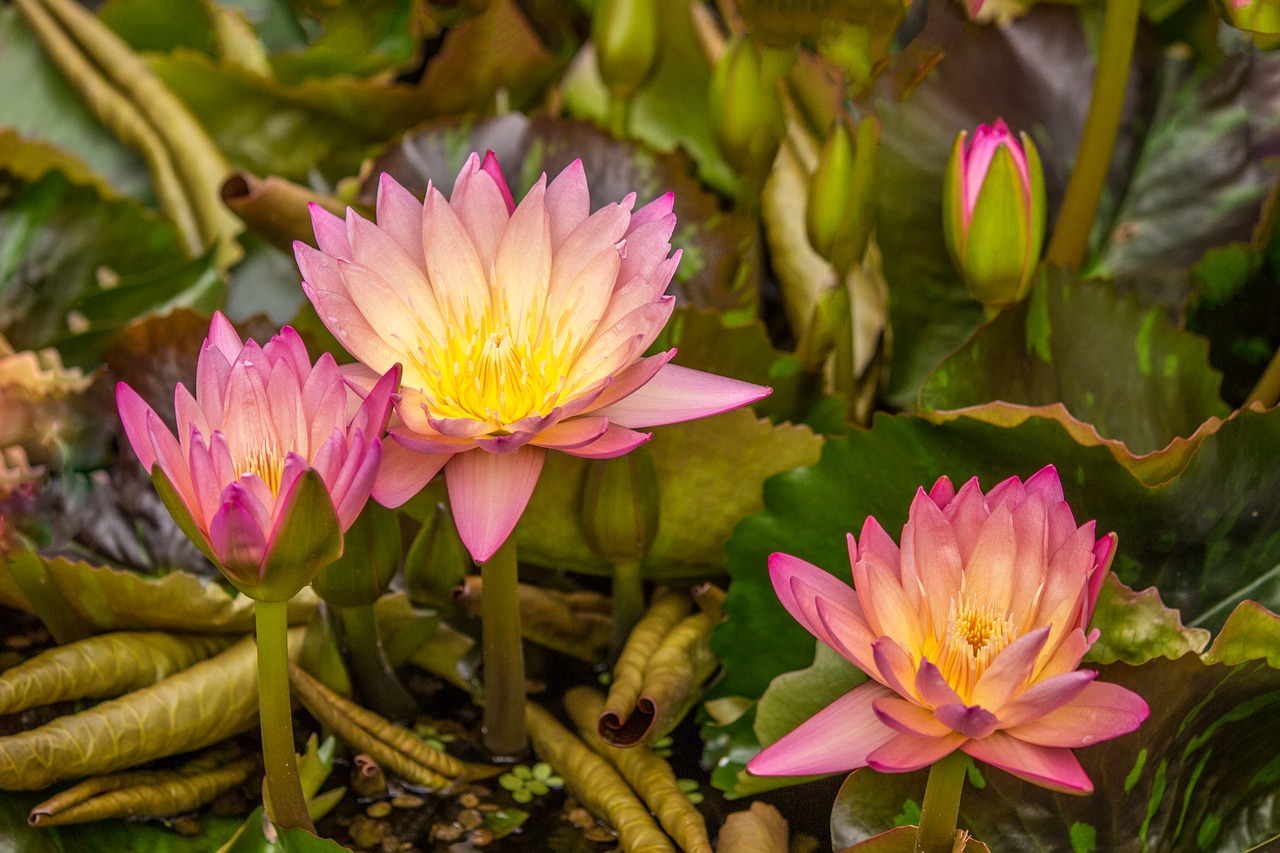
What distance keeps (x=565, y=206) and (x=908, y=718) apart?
223 millimetres

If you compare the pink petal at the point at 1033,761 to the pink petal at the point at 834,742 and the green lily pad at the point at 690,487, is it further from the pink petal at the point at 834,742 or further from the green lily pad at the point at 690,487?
the green lily pad at the point at 690,487

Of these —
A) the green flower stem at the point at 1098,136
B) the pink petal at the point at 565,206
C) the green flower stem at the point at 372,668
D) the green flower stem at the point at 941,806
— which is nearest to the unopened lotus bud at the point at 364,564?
the green flower stem at the point at 372,668

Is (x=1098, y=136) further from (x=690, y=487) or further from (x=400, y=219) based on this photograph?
(x=400, y=219)

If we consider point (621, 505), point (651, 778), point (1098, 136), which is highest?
point (1098, 136)

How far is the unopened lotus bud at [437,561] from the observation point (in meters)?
0.54

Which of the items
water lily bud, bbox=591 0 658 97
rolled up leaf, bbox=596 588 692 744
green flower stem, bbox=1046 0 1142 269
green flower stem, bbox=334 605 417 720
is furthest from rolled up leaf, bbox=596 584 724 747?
water lily bud, bbox=591 0 658 97

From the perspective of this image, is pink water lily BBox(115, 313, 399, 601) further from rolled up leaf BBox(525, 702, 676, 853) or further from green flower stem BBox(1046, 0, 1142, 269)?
green flower stem BBox(1046, 0, 1142, 269)

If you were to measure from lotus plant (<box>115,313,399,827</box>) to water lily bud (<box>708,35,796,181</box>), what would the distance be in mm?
358

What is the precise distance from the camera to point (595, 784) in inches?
20.4

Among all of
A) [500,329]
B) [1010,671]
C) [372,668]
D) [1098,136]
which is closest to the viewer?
[1010,671]

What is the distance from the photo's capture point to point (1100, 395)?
0.60 metres

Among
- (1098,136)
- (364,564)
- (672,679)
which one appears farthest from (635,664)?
(1098,136)

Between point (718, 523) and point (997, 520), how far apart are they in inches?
9.0

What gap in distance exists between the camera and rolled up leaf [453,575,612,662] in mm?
560
